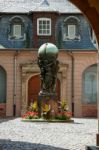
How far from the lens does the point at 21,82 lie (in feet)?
104

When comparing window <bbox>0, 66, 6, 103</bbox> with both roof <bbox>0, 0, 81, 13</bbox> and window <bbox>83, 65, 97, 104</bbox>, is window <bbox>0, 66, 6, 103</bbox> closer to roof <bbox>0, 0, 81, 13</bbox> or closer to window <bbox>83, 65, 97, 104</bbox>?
roof <bbox>0, 0, 81, 13</bbox>

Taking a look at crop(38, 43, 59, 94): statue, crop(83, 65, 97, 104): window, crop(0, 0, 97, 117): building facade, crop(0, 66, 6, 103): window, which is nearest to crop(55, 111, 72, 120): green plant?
crop(38, 43, 59, 94): statue

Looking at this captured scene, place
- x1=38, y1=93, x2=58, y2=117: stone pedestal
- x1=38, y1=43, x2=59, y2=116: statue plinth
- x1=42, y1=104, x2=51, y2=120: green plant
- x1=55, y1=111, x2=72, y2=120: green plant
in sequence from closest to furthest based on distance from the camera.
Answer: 1. x1=42, y1=104, x2=51, y2=120: green plant
2. x1=55, y1=111, x2=72, y2=120: green plant
3. x1=38, y1=93, x2=58, y2=117: stone pedestal
4. x1=38, y1=43, x2=59, y2=116: statue plinth

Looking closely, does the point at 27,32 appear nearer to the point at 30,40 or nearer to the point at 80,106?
the point at 30,40

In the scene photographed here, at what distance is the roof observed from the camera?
33156 millimetres

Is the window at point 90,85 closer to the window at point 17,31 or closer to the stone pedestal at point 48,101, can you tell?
the window at point 17,31

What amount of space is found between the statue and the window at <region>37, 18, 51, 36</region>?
27.9 feet

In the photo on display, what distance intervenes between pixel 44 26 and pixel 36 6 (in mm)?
1810

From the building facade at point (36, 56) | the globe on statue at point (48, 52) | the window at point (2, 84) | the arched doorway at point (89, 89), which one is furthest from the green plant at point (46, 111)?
the window at point (2, 84)

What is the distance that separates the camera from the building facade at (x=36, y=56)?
103 ft

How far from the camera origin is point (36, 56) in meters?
31.8

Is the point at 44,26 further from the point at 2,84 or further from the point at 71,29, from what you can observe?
the point at 2,84

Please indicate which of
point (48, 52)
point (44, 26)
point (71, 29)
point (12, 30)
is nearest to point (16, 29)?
point (12, 30)

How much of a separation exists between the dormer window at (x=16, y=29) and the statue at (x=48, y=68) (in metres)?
8.51
